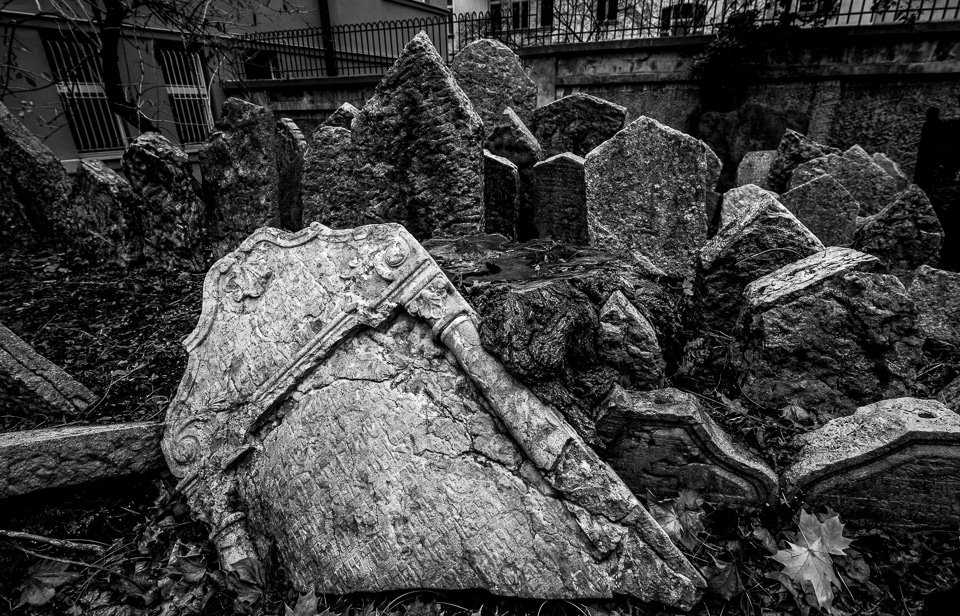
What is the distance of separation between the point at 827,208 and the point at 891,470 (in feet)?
9.10

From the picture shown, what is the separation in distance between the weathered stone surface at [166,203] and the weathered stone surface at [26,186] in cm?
81

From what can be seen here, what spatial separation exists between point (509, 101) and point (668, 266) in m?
3.20

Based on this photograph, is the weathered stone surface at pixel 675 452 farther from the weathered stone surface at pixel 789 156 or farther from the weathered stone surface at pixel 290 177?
the weathered stone surface at pixel 789 156

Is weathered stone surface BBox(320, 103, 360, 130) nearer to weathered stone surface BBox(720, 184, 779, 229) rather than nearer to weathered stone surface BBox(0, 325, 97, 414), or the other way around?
weathered stone surface BBox(0, 325, 97, 414)

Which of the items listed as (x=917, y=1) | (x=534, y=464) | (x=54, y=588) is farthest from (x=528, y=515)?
(x=917, y=1)

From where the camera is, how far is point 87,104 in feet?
29.8

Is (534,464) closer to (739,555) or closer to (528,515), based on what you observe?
(528,515)

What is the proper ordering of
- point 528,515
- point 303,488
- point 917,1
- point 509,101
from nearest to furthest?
point 528,515 → point 303,488 → point 509,101 → point 917,1

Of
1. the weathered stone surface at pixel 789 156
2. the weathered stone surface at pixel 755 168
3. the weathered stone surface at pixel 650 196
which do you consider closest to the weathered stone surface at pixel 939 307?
the weathered stone surface at pixel 650 196

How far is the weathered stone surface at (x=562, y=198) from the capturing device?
404cm

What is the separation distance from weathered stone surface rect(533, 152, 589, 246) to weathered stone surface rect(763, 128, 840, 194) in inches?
104

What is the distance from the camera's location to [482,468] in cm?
188

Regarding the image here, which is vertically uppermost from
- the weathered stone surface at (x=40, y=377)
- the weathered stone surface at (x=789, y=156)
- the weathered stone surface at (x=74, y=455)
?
the weathered stone surface at (x=789, y=156)

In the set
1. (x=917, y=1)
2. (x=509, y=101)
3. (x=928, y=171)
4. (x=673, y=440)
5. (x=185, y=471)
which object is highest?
(x=917, y=1)
